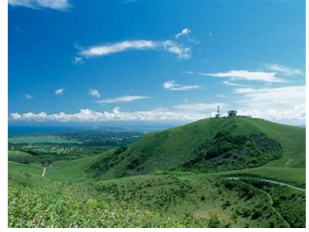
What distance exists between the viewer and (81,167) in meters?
53.2

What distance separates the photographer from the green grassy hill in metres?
44.2

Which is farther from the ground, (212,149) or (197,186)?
(212,149)

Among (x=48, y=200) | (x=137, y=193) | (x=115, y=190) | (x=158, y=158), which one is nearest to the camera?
(x=48, y=200)

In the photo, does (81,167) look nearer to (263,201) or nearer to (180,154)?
(180,154)

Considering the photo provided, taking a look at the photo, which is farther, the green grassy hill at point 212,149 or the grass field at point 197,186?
the green grassy hill at point 212,149

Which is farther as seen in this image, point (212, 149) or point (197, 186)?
point (212, 149)

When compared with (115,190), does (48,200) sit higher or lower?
higher

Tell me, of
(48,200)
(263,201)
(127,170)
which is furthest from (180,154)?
(48,200)

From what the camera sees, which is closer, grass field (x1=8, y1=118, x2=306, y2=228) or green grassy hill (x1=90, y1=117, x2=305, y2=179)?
grass field (x1=8, y1=118, x2=306, y2=228)

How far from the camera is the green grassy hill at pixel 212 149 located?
44156mm

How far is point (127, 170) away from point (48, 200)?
43.1 m

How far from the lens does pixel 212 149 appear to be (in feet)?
162
